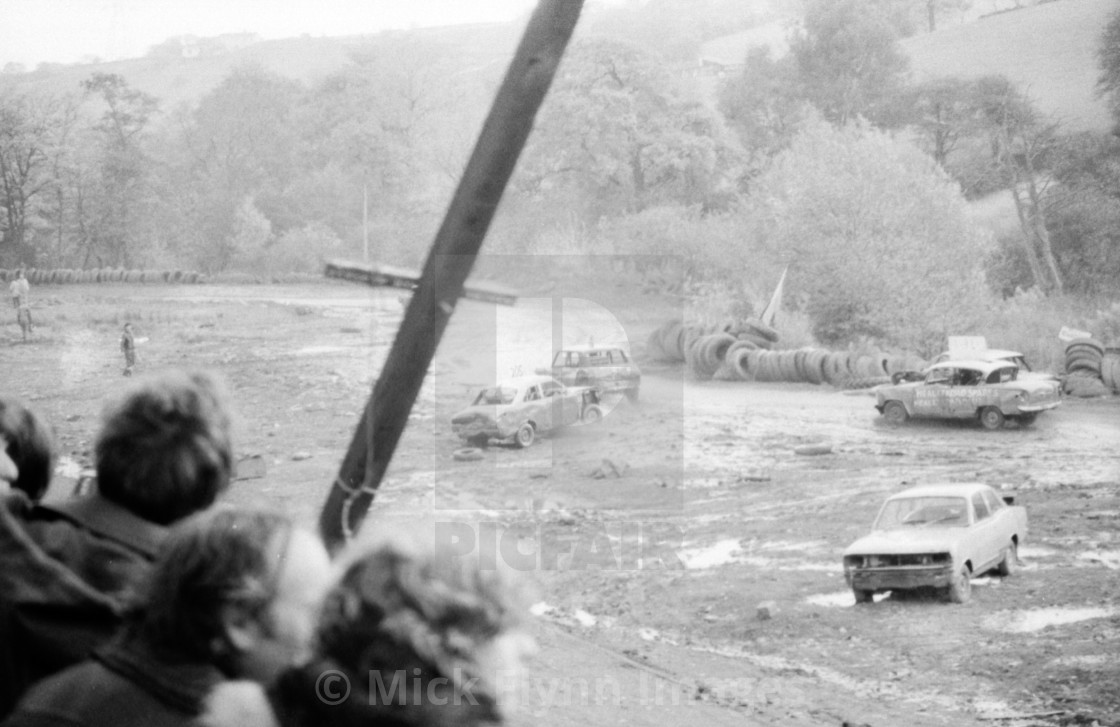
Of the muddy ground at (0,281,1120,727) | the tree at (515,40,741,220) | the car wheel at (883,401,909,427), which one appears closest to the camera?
the muddy ground at (0,281,1120,727)

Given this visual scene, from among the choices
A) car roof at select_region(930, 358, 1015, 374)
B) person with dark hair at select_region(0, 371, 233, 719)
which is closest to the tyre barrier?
car roof at select_region(930, 358, 1015, 374)

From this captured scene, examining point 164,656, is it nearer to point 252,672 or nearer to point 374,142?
point 252,672

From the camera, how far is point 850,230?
923 cm

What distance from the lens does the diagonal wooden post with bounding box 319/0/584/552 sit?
2156 mm

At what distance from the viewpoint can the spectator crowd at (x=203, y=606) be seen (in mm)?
1093

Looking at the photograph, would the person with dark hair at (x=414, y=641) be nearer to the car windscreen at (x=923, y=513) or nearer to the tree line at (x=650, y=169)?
the tree line at (x=650, y=169)

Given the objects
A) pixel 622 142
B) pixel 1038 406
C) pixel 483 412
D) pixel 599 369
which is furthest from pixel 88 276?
pixel 1038 406

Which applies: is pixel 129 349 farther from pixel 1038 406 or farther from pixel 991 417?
pixel 1038 406

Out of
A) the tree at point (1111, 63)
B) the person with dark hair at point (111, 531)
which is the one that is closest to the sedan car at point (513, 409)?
the tree at point (1111, 63)

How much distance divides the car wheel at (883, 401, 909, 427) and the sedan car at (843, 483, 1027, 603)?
77 cm

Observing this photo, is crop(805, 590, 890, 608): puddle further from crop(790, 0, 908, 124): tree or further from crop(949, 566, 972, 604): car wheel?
crop(790, 0, 908, 124): tree

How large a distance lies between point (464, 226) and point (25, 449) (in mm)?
854

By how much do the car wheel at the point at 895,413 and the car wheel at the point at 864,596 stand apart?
149cm

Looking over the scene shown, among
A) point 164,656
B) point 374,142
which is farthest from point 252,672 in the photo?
point 374,142
